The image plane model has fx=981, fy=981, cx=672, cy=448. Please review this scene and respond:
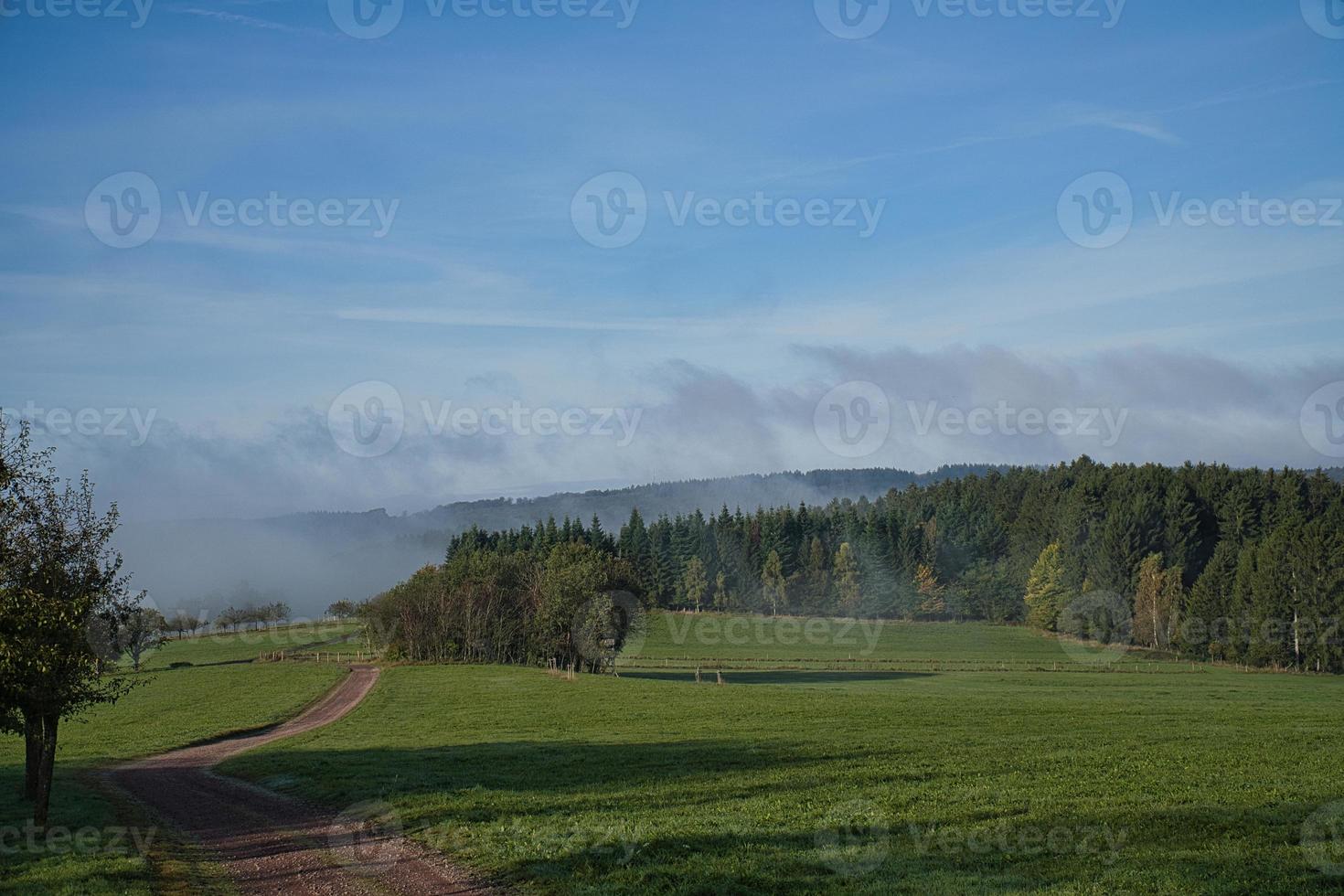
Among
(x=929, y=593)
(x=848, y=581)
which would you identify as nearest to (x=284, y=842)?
(x=929, y=593)

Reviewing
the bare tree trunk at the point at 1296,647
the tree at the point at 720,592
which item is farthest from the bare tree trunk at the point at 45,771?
the tree at the point at 720,592

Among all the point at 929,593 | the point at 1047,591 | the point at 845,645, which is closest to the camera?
the point at 845,645

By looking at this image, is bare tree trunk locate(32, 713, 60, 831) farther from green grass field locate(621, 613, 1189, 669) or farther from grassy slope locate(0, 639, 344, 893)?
green grass field locate(621, 613, 1189, 669)

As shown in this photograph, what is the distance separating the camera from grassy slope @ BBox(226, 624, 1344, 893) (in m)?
17.3

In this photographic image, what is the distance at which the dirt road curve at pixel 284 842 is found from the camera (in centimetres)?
1789

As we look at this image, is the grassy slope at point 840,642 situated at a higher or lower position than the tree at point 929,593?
lower

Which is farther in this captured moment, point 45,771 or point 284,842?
point 45,771

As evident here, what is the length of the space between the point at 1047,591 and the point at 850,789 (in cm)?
13210

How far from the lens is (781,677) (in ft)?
308

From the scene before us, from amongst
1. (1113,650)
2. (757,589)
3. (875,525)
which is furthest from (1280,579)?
(757,589)

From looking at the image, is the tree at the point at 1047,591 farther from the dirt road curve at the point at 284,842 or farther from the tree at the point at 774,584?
the dirt road curve at the point at 284,842

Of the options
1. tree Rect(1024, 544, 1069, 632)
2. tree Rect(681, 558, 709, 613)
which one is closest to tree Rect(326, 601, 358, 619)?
tree Rect(681, 558, 709, 613)

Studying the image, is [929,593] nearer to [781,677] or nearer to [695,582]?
[695,582]

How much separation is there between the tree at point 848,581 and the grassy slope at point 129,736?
102035mm
